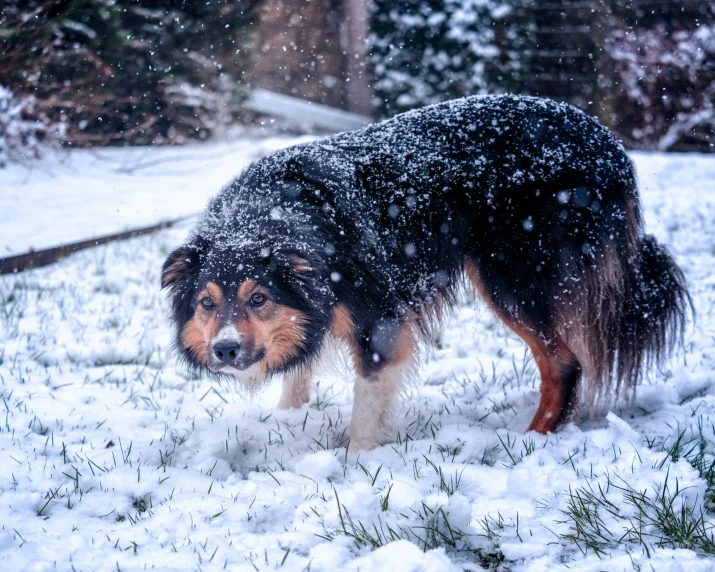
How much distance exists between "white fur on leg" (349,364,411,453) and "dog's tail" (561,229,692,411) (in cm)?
93

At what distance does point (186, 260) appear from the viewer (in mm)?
3062

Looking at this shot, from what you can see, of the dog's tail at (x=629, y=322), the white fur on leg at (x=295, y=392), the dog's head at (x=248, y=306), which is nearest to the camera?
the dog's head at (x=248, y=306)

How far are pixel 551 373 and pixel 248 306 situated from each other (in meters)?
1.59

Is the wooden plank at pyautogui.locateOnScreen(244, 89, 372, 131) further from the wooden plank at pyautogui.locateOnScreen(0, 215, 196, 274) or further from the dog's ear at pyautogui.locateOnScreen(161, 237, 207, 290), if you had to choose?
the dog's ear at pyautogui.locateOnScreen(161, 237, 207, 290)

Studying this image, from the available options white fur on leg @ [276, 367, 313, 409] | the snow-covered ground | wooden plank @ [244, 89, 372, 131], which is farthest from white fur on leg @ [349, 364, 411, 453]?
wooden plank @ [244, 89, 372, 131]

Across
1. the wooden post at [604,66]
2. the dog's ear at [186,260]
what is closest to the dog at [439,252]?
the dog's ear at [186,260]

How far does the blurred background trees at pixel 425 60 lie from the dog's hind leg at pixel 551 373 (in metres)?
7.05

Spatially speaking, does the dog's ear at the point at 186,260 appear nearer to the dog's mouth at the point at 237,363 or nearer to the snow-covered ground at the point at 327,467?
the dog's mouth at the point at 237,363

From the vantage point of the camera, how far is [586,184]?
3.14 metres

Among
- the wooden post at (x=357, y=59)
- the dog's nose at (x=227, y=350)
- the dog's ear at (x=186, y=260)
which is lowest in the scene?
the dog's nose at (x=227, y=350)

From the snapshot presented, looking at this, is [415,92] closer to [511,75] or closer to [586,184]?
[511,75]

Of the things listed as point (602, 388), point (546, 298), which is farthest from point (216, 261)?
point (602, 388)

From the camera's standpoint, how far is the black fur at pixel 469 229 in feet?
9.96

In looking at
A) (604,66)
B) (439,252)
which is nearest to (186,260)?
(439,252)
